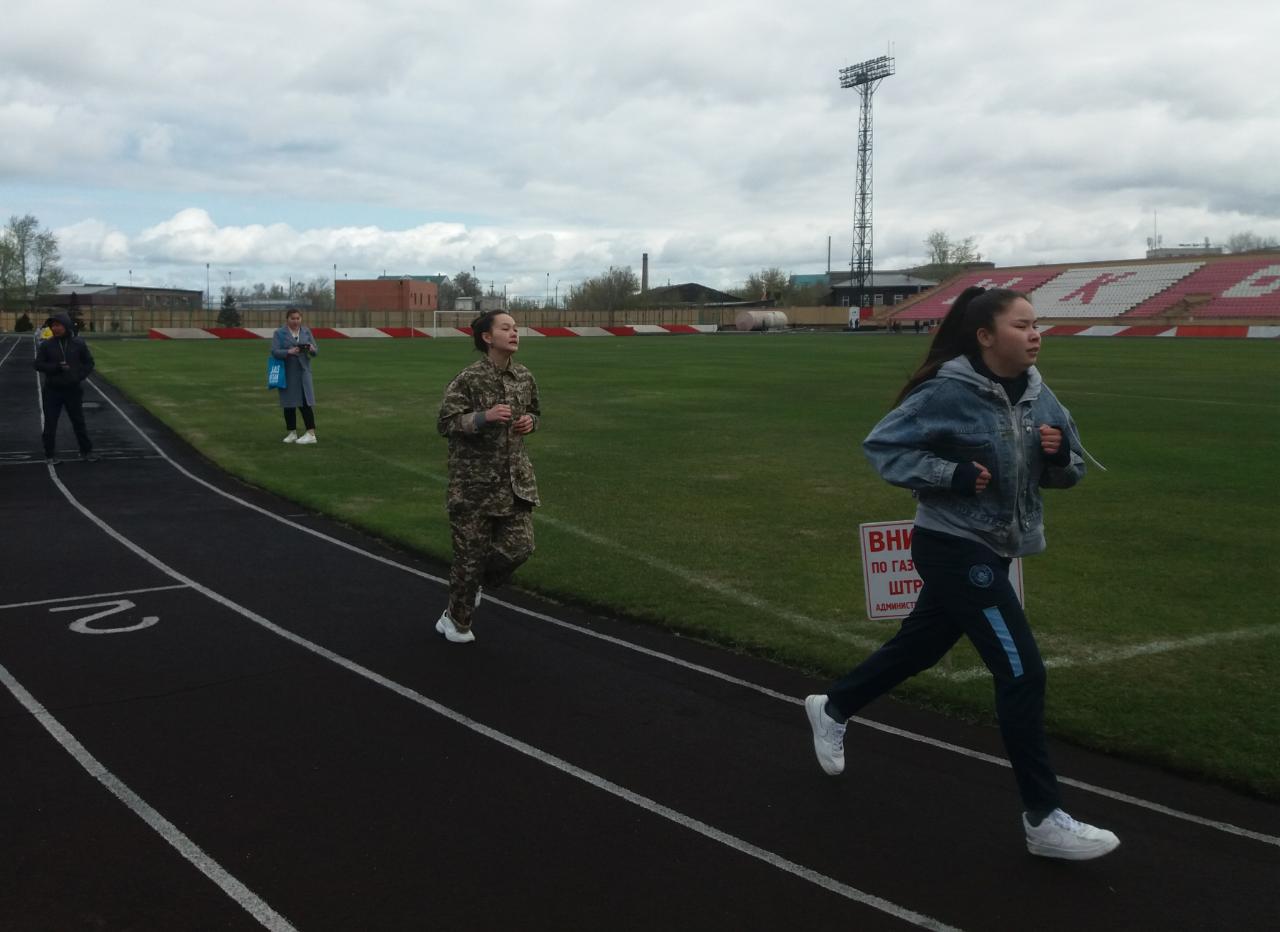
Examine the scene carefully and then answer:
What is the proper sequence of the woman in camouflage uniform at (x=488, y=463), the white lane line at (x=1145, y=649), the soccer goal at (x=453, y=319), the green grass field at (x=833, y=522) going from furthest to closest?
the soccer goal at (x=453, y=319)
the woman in camouflage uniform at (x=488, y=463)
the white lane line at (x=1145, y=649)
the green grass field at (x=833, y=522)

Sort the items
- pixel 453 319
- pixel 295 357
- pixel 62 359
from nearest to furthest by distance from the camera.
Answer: pixel 62 359
pixel 295 357
pixel 453 319

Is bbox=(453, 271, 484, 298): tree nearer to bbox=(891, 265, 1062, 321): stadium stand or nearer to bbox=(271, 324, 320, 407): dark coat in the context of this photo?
bbox=(891, 265, 1062, 321): stadium stand

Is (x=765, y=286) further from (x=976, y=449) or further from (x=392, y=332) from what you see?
(x=976, y=449)

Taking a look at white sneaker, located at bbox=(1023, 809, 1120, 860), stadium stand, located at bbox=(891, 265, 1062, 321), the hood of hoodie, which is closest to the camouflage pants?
the hood of hoodie

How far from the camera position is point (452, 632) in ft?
23.0

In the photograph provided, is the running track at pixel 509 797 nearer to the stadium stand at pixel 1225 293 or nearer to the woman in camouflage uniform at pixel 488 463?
the woman in camouflage uniform at pixel 488 463

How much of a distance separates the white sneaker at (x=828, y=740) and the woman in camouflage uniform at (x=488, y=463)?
2.40 metres

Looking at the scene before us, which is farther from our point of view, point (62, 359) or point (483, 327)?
point (62, 359)

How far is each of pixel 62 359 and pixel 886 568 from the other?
12640 millimetres

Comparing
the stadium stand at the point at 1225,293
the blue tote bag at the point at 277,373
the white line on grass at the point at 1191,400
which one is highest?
the stadium stand at the point at 1225,293

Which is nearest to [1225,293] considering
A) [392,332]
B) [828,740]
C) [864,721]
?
[392,332]

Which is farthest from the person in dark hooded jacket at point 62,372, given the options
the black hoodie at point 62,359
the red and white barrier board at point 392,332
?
the red and white barrier board at point 392,332

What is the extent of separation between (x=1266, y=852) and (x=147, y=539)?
894cm

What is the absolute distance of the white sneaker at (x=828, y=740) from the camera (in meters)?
4.92
